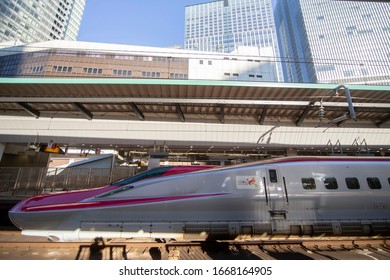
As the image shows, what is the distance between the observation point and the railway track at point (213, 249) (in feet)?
18.9

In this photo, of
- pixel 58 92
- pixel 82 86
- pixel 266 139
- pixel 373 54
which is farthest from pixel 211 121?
pixel 373 54

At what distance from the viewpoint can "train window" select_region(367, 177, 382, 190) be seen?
22.0ft

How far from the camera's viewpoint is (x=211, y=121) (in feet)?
49.3

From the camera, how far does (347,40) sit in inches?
3442

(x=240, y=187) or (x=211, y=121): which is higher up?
(x=211, y=121)

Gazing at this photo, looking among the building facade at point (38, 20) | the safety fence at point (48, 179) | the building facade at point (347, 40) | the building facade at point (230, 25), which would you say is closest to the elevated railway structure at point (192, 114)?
the safety fence at point (48, 179)

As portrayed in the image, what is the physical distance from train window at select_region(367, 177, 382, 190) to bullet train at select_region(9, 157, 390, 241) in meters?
0.04

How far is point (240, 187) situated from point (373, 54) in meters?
115

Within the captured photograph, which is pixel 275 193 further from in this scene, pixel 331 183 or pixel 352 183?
pixel 352 183

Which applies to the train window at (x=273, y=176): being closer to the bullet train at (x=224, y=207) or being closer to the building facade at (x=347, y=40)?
the bullet train at (x=224, y=207)

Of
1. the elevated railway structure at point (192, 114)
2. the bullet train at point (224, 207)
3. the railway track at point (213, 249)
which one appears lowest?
the railway track at point (213, 249)

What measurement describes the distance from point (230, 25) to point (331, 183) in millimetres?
147547

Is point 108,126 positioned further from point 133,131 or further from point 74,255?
point 74,255

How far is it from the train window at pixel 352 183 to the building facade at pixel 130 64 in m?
48.4
